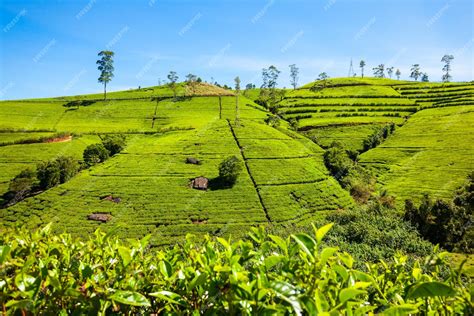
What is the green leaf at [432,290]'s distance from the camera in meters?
2.13

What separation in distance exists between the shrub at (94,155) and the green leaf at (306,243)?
6687cm

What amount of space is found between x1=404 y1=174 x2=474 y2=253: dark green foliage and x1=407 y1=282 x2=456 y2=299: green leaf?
1917 inches

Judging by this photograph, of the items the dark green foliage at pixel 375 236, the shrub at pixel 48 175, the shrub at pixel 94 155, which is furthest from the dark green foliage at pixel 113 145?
the dark green foliage at pixel 375 236

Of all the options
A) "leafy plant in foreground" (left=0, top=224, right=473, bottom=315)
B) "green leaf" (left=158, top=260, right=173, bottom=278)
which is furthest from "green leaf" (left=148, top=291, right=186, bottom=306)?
"green leaf" (left=158, top=260, right=173, bottom=278)

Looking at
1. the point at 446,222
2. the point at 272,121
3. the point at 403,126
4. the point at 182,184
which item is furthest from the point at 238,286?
the point at 403,126

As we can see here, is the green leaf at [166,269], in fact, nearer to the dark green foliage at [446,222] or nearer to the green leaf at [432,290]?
the green leaf at [432,290]

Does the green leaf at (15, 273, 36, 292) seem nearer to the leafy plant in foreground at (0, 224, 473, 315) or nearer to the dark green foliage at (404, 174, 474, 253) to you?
the leafy plant in foreground at (0, 224, 473, 315)

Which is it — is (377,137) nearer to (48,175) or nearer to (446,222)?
(446,222)

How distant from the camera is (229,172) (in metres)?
56.1

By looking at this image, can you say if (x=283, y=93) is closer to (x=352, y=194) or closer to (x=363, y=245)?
(x=352, y=194)

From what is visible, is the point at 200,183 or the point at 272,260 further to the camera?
the point at 200,183

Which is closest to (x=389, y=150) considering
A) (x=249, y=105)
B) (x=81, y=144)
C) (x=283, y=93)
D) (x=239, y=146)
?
(x=239, y=146)

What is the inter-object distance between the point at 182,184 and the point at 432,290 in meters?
54.9

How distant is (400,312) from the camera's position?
232 cm
